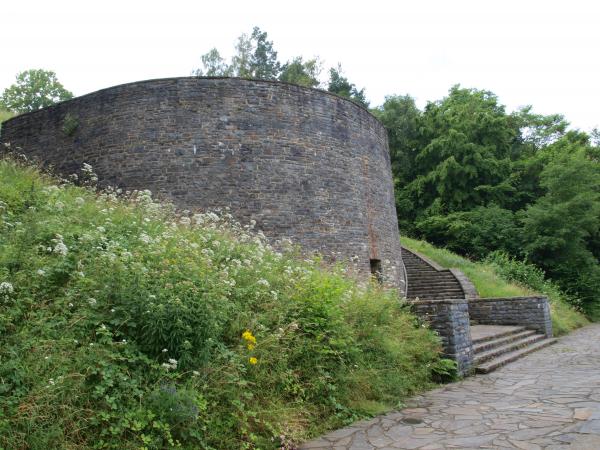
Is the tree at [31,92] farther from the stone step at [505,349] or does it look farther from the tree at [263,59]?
the stone step at [505,349]

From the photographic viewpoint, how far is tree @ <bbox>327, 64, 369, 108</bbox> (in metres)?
35.4

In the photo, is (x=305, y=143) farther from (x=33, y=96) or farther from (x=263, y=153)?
(x=33, y=96)

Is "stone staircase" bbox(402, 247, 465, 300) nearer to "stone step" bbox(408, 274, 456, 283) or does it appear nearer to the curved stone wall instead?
"stone step" bbox(408, 274, 456, 283)

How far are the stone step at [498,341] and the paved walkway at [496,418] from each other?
1572 mm

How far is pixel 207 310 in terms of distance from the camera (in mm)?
4043

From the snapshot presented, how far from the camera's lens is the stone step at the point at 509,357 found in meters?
7.62

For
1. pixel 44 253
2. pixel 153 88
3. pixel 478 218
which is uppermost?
pixel 153 88

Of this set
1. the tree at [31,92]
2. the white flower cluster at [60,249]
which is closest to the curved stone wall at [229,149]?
the white flower cluster at [60,249]

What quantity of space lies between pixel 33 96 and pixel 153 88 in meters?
25.1

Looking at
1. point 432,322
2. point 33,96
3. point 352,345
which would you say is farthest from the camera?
point 33,96

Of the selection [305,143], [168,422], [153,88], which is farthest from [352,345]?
[153,88]

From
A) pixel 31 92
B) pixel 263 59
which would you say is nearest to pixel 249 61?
pixel 263 59

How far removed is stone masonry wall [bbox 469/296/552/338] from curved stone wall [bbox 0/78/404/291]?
3636 mm

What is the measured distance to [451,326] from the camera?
7062 millimetres
